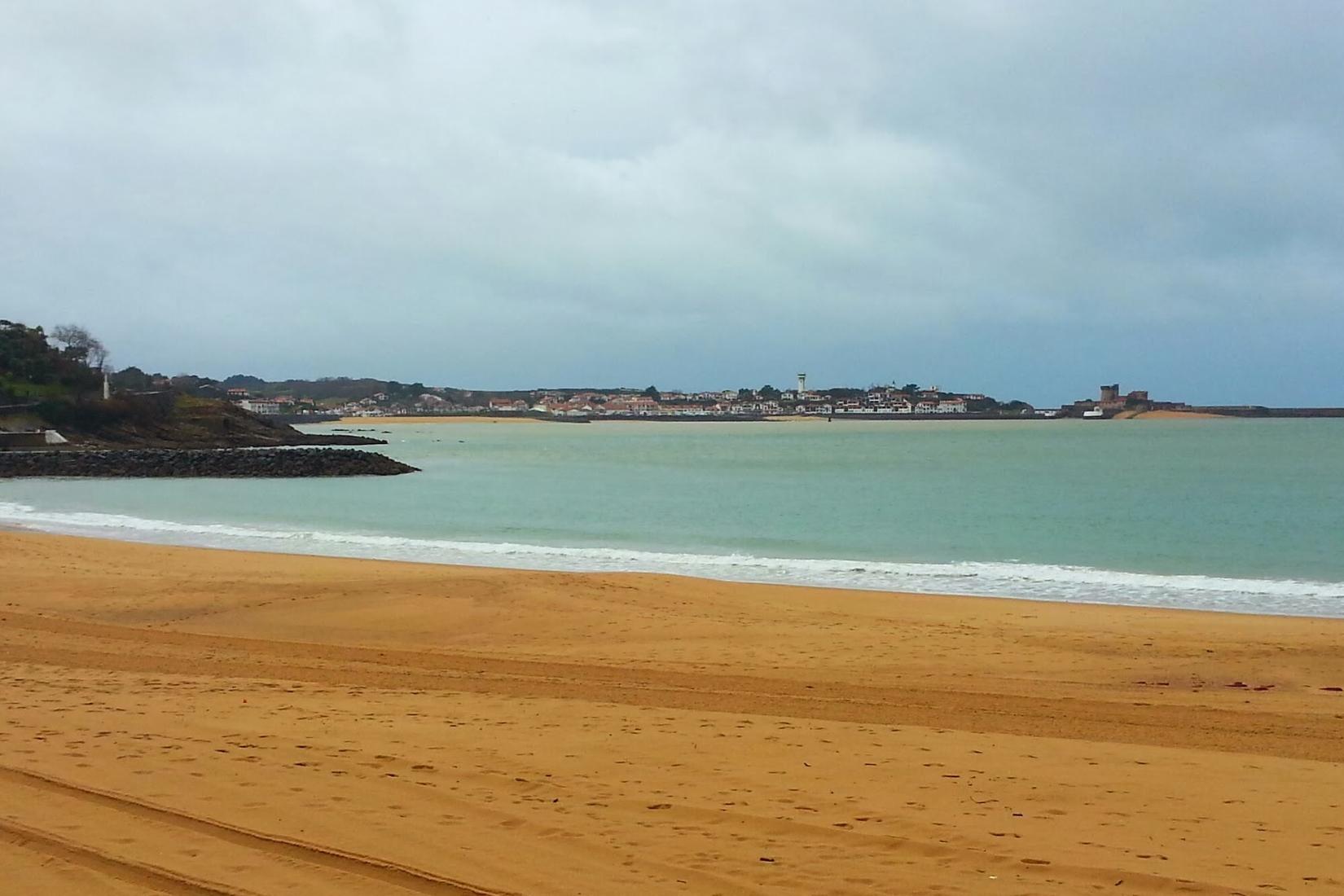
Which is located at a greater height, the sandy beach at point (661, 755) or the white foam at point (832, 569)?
the sandy beach at point (661, 755)

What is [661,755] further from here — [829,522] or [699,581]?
[829,522]

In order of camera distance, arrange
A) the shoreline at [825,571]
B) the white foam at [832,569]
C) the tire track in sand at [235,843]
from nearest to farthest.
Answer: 1. the tire track in sand at [235,843]
2. the shoreline at [825,571]
3. the white foam at [832,569]

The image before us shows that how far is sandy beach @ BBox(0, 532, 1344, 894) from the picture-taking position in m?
4.35

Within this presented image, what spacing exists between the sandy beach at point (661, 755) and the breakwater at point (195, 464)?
139 ft

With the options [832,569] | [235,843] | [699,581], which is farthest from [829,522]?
[235,843]

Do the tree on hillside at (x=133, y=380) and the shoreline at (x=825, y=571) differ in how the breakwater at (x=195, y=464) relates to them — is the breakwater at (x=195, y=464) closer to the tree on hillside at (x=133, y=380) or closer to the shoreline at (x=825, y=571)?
the shoreline at (x=825, y=571)

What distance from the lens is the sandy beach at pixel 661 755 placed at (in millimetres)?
4348

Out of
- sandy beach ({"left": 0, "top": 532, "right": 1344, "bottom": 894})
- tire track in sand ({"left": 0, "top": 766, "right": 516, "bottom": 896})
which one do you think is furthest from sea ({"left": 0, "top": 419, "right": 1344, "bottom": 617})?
tire track in sand ({"left": 0, "top": 766, "right": 516, "bottom": 896})

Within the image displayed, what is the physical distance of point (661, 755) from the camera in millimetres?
6105

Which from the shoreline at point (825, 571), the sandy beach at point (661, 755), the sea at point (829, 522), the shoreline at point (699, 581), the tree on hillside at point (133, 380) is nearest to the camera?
the sandy beach at point (661, 755)

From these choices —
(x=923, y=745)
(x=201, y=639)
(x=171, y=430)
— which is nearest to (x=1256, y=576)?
(x=923, y=745)

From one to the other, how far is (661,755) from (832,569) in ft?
42.0

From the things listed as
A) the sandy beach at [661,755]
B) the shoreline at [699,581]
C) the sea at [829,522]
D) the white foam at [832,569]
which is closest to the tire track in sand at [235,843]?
the sandy beach at [661,755]

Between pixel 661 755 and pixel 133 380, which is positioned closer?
pixel 661 755
